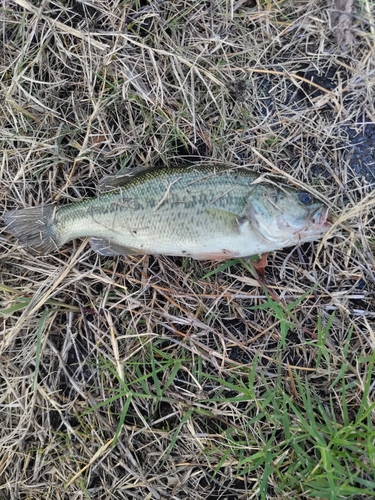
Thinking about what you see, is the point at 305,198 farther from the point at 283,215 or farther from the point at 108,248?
the point at 108,248

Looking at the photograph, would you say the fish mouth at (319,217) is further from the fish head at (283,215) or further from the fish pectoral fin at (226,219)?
the fish pectoral fin at (226,219)

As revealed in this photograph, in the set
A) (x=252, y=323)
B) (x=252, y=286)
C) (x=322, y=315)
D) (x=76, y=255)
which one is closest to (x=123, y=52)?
(x=76, y=255)

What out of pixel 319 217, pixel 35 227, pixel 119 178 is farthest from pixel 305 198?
pixel 35 227

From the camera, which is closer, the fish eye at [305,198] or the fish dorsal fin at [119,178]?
the fish eye at [305,198]

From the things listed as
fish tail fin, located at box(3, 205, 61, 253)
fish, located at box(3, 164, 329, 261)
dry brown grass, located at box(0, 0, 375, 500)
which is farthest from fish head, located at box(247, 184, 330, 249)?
fish tail fin, located at box(3, 205, 61, 253)

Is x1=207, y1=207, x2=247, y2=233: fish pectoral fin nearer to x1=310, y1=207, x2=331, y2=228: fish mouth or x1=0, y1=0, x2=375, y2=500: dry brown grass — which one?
x1=0, y1=0, x2=375, y2=500: dry brown grass

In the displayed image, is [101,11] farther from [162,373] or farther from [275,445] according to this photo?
[275,445]

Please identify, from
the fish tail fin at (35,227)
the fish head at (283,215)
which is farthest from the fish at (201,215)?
the fish tail fin at (35,227)
